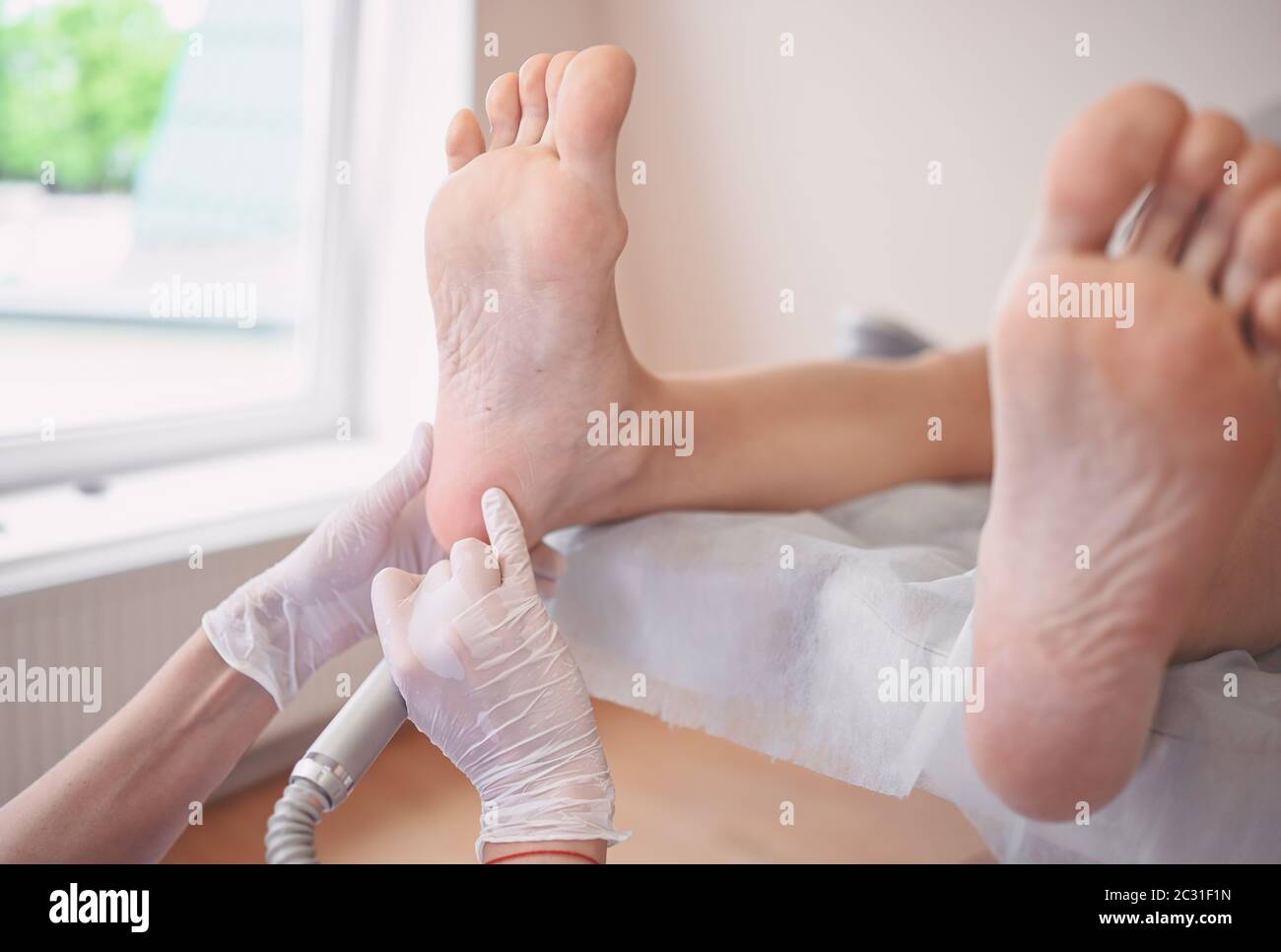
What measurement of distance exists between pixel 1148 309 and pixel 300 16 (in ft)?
5.28

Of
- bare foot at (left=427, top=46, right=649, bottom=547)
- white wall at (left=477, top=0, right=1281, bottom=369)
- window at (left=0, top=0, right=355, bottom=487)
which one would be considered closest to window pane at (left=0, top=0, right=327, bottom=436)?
window at (left=0, top=0, right=355, bottom=487)

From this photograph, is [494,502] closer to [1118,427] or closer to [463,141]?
[463,141]

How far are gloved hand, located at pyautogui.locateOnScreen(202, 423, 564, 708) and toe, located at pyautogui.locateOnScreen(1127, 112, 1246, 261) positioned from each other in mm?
494

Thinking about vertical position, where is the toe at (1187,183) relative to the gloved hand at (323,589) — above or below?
above

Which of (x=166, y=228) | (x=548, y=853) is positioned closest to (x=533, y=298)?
(x=548, y=853)

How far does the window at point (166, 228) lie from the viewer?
1.59 m

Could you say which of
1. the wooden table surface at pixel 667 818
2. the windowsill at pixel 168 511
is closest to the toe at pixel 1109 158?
the wooden table surface at pixel 667 818

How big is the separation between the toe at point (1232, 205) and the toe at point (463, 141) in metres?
0.52

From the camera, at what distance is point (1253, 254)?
0.52 metres

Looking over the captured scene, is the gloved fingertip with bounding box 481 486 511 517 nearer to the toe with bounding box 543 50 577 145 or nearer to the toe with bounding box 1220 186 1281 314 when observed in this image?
the toe with bounding box 543 50 577 145

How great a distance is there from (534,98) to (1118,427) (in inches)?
19.5

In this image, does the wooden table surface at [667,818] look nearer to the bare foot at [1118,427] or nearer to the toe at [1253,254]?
the bare foot at [1118,427]

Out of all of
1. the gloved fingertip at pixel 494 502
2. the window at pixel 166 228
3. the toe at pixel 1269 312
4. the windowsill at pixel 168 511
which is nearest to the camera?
the toe at pixel 1269 312
